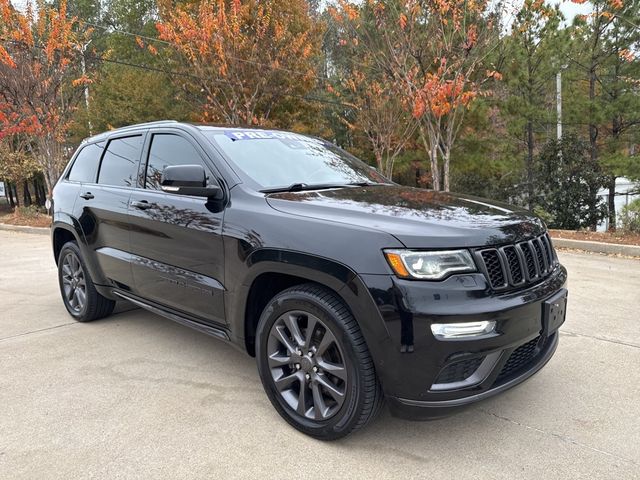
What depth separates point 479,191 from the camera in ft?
49.8

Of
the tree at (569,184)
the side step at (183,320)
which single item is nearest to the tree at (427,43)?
the tree at (569,184)

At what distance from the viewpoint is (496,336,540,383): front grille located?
8.29ft

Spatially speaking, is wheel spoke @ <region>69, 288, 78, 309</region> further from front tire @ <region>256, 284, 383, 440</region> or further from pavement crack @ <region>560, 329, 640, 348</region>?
pavement crack @ <region>560, 329, 640, 348</region>

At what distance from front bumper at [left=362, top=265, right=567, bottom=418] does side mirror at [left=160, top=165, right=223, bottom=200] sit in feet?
4.09

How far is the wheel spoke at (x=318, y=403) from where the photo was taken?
104 inches

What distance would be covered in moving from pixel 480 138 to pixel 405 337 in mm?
13296

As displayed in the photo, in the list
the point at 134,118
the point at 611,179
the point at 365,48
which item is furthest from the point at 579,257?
the point at 134,118

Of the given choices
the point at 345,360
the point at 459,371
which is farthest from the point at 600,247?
the point at 345,360

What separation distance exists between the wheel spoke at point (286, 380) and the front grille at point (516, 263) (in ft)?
3.75

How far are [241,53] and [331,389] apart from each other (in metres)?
11.3

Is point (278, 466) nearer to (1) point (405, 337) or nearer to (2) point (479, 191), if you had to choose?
(1) point (405, 337)

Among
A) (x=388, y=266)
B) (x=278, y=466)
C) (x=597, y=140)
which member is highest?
(x=597, y=140)

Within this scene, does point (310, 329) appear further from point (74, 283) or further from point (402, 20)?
point (402, 20)

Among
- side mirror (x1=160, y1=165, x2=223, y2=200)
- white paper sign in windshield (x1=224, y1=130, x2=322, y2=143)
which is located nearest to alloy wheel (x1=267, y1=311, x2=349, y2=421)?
side mirror (x1=160, y1=165, x2=223, y2=200)
